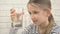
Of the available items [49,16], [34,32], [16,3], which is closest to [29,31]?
[34,32]

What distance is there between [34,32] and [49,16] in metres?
0.15

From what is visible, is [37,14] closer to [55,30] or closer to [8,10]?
[55,30]

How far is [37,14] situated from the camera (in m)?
A: 0.88

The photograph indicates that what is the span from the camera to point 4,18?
1.48m

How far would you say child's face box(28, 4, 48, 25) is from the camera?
86cm

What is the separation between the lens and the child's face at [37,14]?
0.86 meters

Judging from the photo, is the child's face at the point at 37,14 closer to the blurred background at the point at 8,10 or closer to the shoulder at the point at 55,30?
the shoulder at the point at 55,30

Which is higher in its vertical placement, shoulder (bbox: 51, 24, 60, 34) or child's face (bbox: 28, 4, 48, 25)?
child's face (bbox: 28, 4, 48, 25)

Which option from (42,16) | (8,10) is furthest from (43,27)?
(8,10)

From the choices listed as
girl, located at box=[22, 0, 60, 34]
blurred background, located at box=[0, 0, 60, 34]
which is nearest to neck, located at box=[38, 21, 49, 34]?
girl, located at box=[22, 0, 60, 34]

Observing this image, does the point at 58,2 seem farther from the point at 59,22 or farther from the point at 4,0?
the point at 4,0

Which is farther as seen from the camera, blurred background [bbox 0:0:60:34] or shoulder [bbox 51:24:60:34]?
blurred background [bbox 0:0:60:34]

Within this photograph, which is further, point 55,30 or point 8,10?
point 8,10

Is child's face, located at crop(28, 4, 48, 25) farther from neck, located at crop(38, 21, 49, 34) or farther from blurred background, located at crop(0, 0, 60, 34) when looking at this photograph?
blurred background, located at crop(0, 0, 60, 34)
